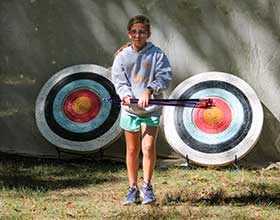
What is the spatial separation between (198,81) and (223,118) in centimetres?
40

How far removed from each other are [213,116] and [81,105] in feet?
3.94

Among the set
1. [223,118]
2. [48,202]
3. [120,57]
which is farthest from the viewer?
[223,118]

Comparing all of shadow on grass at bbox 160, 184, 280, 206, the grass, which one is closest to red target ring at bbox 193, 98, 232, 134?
the grass

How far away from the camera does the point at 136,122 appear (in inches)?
174

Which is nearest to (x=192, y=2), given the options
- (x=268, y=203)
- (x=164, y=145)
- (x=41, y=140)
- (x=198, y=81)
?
(x=198, y=81)

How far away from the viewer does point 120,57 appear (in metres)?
4.40

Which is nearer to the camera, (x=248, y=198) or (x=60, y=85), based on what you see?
(x=248, y=198)

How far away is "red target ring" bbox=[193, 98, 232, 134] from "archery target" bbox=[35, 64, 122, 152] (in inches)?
28.3

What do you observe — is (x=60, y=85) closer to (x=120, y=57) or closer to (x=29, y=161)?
(x=29, y=161)

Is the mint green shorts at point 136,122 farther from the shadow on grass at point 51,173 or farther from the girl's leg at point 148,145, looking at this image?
the shadow on grass at point 51,173

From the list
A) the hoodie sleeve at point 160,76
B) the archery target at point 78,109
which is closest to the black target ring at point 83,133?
the archery target at point 78,109

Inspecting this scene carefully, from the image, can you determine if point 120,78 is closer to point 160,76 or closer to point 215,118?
point 160,76

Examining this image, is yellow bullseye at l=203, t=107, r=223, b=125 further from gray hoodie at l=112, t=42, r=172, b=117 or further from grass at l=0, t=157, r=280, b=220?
gray hoodie at l=112, t=42, r=172, b=117

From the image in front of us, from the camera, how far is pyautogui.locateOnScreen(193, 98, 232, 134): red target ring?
6238 millimetres
